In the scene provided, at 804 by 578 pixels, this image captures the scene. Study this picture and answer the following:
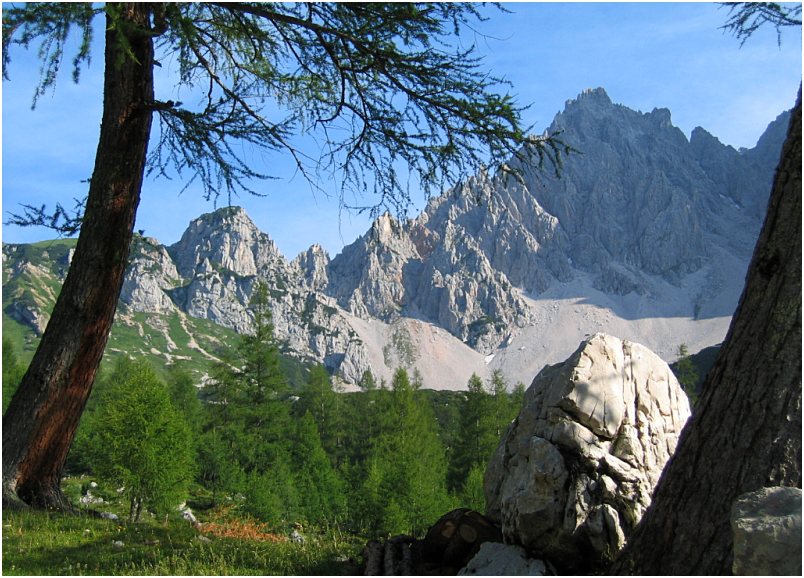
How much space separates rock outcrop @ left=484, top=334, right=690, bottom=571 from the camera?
18.6 feet

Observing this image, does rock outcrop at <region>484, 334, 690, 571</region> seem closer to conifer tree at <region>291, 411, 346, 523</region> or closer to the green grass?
the green grass

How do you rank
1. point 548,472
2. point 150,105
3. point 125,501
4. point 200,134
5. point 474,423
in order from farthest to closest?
point 474,423
point 125,501
point 200,134
point 150,105
point 548,472

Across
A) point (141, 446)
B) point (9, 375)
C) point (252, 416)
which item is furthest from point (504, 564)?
point (9, 375)

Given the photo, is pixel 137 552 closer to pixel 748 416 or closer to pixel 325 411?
pixel 748 416

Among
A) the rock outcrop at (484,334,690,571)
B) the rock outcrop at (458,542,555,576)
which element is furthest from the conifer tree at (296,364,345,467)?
the rock outcrop at (458,542,555,576)

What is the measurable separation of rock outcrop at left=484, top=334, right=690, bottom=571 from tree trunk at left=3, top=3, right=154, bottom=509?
497 centimetres

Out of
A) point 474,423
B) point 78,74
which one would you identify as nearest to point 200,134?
point 78,74

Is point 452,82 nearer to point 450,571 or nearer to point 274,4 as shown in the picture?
point 274,4

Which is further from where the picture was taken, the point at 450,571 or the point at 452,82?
the point at 452,82

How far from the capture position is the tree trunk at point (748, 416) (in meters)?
3.73

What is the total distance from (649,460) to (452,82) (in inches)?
189

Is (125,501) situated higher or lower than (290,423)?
lower

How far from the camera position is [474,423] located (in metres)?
45.8

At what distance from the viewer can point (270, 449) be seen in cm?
3622
